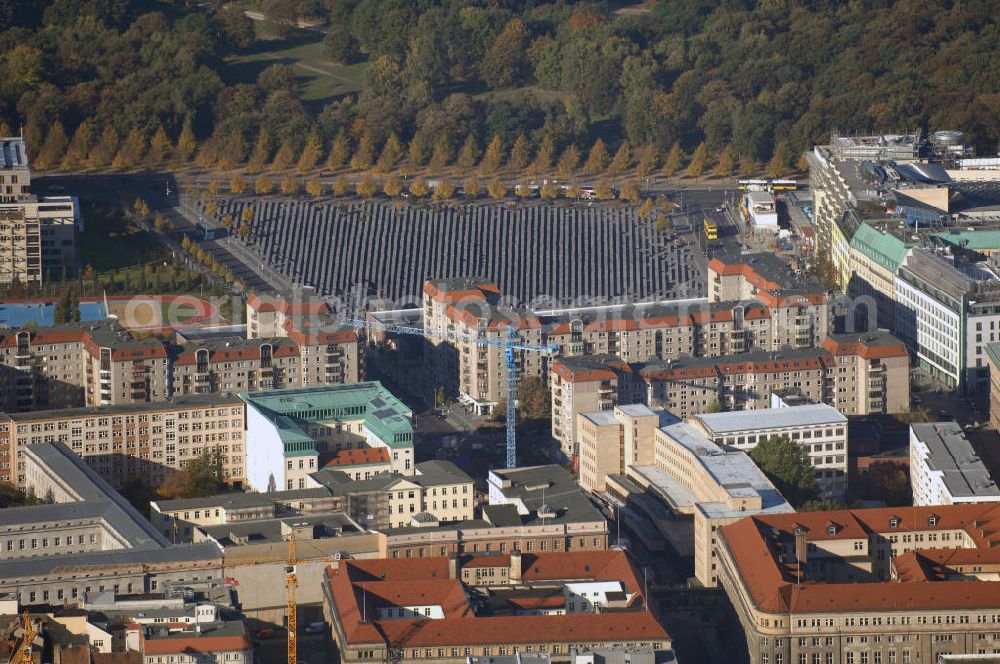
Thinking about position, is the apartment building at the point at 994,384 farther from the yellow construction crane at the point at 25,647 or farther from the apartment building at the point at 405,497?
the yellow construction crane at the point at 25,647

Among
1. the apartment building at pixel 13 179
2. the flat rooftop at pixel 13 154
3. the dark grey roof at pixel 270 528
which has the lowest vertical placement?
the dark grey roof at pixel 270 528

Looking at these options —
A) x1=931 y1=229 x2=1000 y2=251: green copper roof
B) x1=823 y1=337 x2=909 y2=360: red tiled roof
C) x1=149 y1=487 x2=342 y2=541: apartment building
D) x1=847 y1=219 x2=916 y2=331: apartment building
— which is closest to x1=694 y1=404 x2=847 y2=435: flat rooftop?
x1=823 y1=337 x2=909 y2=360: red tiled roof

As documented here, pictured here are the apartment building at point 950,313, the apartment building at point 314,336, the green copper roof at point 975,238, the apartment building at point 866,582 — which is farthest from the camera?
the green copper roof at point 975,238

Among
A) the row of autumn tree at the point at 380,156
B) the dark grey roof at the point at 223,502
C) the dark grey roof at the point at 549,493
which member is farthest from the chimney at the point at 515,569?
the row of autumn tree at the point at 380,156

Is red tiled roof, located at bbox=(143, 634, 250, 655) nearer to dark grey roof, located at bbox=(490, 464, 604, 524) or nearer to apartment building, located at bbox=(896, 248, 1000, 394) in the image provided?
dark grey roof, located at bbox=(490, 464, 604, 524)

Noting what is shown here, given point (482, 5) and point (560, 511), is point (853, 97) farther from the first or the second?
point (560, 511)

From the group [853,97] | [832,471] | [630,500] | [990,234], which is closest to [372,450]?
[630,500]
